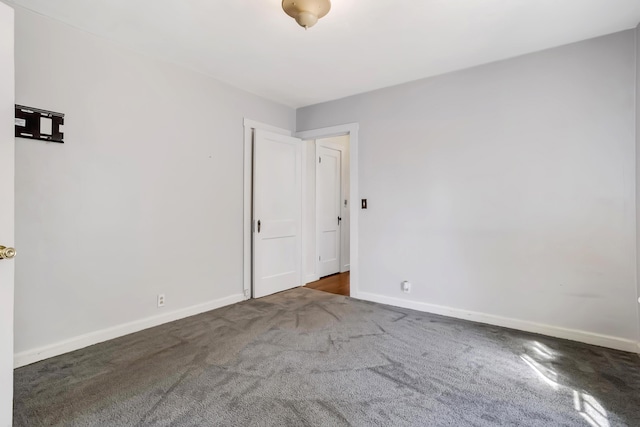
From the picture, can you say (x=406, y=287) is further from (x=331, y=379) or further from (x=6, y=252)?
(x=6, y=252)

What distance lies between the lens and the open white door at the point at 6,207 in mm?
1472

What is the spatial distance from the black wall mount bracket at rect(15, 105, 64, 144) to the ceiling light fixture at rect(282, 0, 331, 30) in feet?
6.27

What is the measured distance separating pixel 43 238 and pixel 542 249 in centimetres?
407

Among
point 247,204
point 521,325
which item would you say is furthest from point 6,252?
point 521,325

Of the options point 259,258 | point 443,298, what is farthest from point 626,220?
point 259,258

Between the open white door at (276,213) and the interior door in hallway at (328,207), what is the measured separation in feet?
2.13

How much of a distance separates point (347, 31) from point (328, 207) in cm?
311

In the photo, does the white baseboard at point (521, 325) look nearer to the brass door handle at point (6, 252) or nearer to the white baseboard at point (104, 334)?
the white baseboard at point (104, 334)

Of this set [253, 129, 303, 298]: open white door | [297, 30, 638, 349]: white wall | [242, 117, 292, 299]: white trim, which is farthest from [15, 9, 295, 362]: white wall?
[297, 30, 638, 349]: white wall

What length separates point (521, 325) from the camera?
287cm

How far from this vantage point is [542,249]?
9.14 feet

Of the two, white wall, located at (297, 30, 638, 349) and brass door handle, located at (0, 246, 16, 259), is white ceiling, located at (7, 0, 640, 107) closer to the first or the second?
white wall, located at (297, 30, 638, 349)

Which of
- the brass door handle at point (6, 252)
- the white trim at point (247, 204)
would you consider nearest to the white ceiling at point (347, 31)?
the white trim at point (247, 204)

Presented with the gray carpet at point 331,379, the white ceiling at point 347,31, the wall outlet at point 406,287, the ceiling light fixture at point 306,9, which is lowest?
the gray carpet at point 331,379
